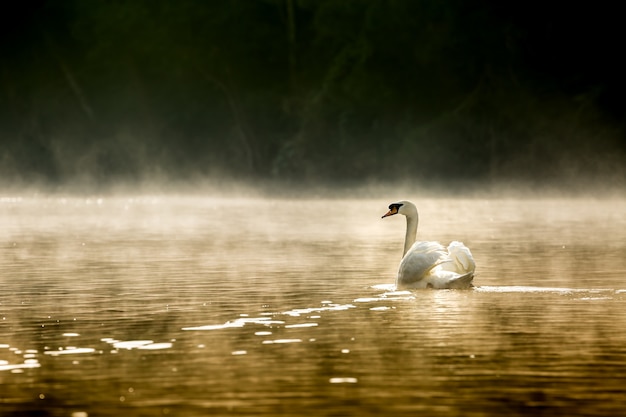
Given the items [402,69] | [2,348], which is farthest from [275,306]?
[402,69]

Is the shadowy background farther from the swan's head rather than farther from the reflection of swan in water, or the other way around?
the reflection of swan in water

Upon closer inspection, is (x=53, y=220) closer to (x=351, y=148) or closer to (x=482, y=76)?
(x=351, y=148)

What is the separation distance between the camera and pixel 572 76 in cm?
7169

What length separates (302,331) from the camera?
1451cm

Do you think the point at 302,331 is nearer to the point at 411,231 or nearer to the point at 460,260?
the point at 460,260

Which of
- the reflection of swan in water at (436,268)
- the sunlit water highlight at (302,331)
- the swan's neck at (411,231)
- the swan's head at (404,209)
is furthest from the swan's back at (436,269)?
the swan's head at (404,209)

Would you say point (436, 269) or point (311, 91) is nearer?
point (436, 269)

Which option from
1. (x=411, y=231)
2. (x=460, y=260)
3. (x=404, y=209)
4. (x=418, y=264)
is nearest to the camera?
(x=460, y=260)

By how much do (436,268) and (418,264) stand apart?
1.43 feet

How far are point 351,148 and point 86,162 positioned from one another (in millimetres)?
15157

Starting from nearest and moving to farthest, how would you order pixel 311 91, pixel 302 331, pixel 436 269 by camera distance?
pixel 302 331 → pixel 436 269 → pixel 311 91

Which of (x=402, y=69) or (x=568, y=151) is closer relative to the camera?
(x=568, y=151)

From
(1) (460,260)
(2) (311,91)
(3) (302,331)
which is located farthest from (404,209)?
(2) (311,91)

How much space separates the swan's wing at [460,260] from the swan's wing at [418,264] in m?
0.10
